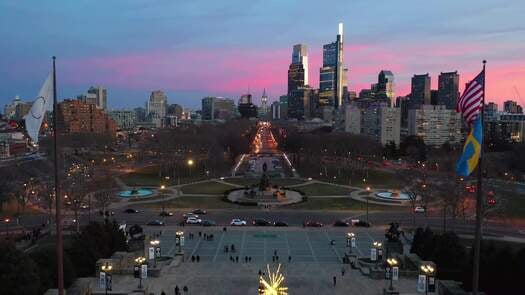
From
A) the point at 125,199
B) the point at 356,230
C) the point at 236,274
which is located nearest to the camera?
the point at 236,274

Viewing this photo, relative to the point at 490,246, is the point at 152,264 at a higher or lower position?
lower

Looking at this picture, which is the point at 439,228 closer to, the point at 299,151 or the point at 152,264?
the point at 152,264

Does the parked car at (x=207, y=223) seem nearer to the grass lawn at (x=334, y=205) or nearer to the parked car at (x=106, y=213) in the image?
the parked car at (x=106, y=213)

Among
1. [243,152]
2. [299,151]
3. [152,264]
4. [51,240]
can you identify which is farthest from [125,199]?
[243,152]

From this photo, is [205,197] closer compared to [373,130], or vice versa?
[205,197]

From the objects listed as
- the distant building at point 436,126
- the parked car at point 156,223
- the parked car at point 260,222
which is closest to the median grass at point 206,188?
the parked car at point 260,222

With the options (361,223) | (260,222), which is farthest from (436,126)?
(260,222)

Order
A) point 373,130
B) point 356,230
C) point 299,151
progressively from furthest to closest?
point 373,130 < point 299,151 < point 356,230

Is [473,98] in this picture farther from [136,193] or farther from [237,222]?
[136,193]
